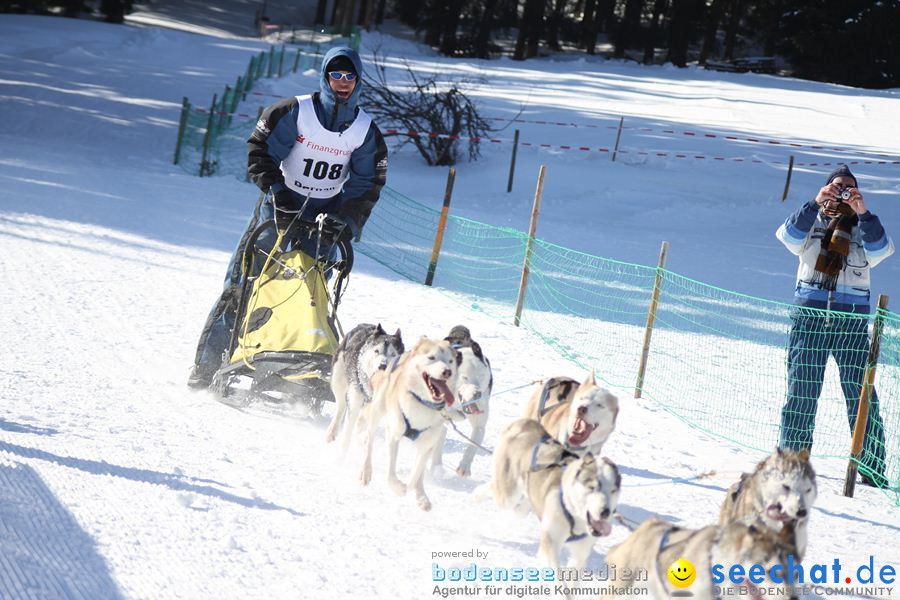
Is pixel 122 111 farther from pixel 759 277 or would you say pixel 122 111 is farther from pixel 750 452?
pixel 750 452

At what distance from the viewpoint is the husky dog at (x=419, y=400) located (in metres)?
4.47

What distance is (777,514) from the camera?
11.7 feet

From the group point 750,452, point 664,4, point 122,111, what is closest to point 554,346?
point 750,452

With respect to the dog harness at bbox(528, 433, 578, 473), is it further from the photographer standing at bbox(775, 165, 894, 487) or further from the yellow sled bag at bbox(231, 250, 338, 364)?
the photographer standing at bbox(775, 165, 894, 487)

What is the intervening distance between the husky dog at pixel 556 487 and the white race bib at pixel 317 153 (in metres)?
2.65

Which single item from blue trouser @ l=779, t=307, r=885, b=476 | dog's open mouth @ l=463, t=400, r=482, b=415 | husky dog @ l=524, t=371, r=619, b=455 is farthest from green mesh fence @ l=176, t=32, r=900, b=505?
dog's open mouth @ l=463, t=400, r=482, b=415

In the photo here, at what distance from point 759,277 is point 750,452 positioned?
7107 mm

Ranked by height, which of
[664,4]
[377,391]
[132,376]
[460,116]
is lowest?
[132,376]

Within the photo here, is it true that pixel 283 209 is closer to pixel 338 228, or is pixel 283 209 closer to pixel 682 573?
pixel 338 228

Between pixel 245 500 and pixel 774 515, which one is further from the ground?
pixel 774 515

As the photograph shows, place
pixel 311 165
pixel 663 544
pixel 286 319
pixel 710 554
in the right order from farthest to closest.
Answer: pixel 311 165, pixel 286 319, pixel 663 544, pixel 710 554

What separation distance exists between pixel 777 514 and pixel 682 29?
39960 millimetres

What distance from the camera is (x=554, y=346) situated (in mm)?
8805

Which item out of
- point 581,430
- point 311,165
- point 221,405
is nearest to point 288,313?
point 221,405
